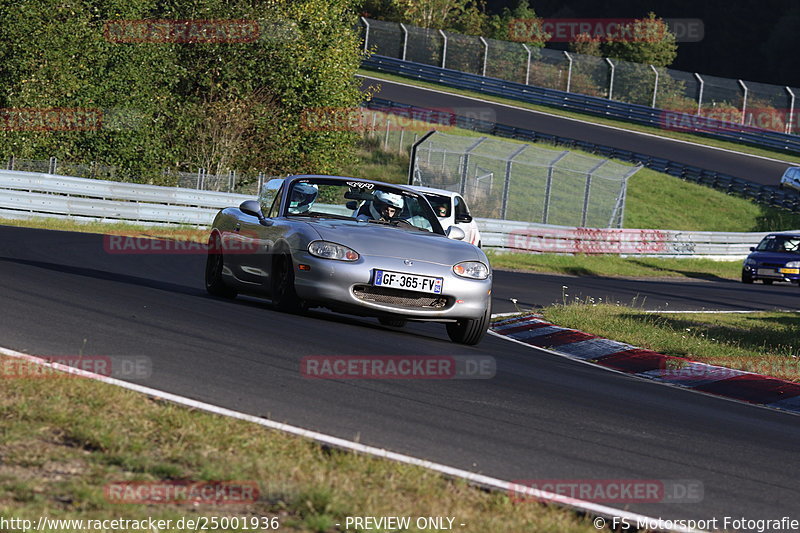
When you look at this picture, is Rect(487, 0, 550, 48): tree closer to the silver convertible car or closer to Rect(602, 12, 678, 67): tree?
Rect(602, 12, 678, 67): tree

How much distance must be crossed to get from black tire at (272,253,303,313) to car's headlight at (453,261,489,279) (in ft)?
4.72

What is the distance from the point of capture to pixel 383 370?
26.3ft

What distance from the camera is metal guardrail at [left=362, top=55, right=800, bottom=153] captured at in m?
52.2

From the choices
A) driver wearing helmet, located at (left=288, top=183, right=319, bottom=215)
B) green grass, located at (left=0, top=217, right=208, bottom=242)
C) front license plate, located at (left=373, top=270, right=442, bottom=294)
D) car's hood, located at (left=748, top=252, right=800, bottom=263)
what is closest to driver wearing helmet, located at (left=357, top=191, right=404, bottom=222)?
driver wearing helmet, located at (left=288, top=183, right=319, bottom=215)

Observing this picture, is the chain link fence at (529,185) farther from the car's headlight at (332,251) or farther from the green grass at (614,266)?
the car's headlight at (332,251)

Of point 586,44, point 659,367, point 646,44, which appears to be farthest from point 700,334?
point 586,44

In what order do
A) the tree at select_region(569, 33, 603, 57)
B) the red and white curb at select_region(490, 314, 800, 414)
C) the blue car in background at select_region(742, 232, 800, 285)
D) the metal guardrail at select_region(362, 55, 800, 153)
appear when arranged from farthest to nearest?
the tree at select_region(569, 33, 603, 57), the metal guardrail at select_region(362, 55, 800, 153), the blue car in background at select_region(742, 232, 800, 285), the red and white curb at select_region(490, 314, 800, 414)

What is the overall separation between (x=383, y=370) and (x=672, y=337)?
19.1 ft

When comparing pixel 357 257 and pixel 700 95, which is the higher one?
pixel 700 95

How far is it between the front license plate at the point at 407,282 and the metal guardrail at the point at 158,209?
16.5m

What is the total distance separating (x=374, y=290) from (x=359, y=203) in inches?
60.0

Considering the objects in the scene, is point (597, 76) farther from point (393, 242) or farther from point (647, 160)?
point (393, 242)

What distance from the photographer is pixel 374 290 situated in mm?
9781

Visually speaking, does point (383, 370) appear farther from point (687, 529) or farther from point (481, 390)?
point (687, 529)
